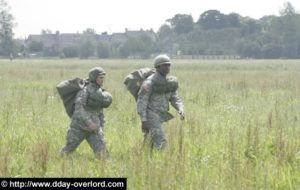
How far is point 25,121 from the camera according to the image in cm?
1022

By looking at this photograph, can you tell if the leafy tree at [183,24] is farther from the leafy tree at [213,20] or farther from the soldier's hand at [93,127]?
the soldier's hand at [93,127]

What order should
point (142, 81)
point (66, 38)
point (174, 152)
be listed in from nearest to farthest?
1. point (174, 152)
2. point (142, 81)
3. point (66, 38)

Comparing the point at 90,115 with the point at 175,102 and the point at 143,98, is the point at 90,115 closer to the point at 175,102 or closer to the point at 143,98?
the point at 143,98

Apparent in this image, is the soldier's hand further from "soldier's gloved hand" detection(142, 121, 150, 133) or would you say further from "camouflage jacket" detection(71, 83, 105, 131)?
"soldier's gloved hand" detection(142, 121, 150, 133)

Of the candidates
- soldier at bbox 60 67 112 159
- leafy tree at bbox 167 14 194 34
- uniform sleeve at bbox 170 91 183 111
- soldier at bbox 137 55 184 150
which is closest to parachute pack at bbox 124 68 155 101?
soldier at bbox 137 55 184 150

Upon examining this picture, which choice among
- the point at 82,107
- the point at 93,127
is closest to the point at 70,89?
the point at 82,107

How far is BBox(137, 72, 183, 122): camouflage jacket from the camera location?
7113 mm

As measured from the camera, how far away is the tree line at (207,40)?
9456 centimetres

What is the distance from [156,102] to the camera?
7.32 metres

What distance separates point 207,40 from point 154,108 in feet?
331

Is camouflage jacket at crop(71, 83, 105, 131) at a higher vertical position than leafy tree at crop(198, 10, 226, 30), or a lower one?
lower

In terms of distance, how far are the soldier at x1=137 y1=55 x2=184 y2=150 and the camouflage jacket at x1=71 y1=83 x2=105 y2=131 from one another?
0.68 metres

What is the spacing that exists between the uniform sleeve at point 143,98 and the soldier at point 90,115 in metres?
0.51

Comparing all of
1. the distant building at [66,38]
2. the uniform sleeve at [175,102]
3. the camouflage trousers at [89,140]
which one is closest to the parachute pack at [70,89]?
the camouflage trousers at [89,140]
